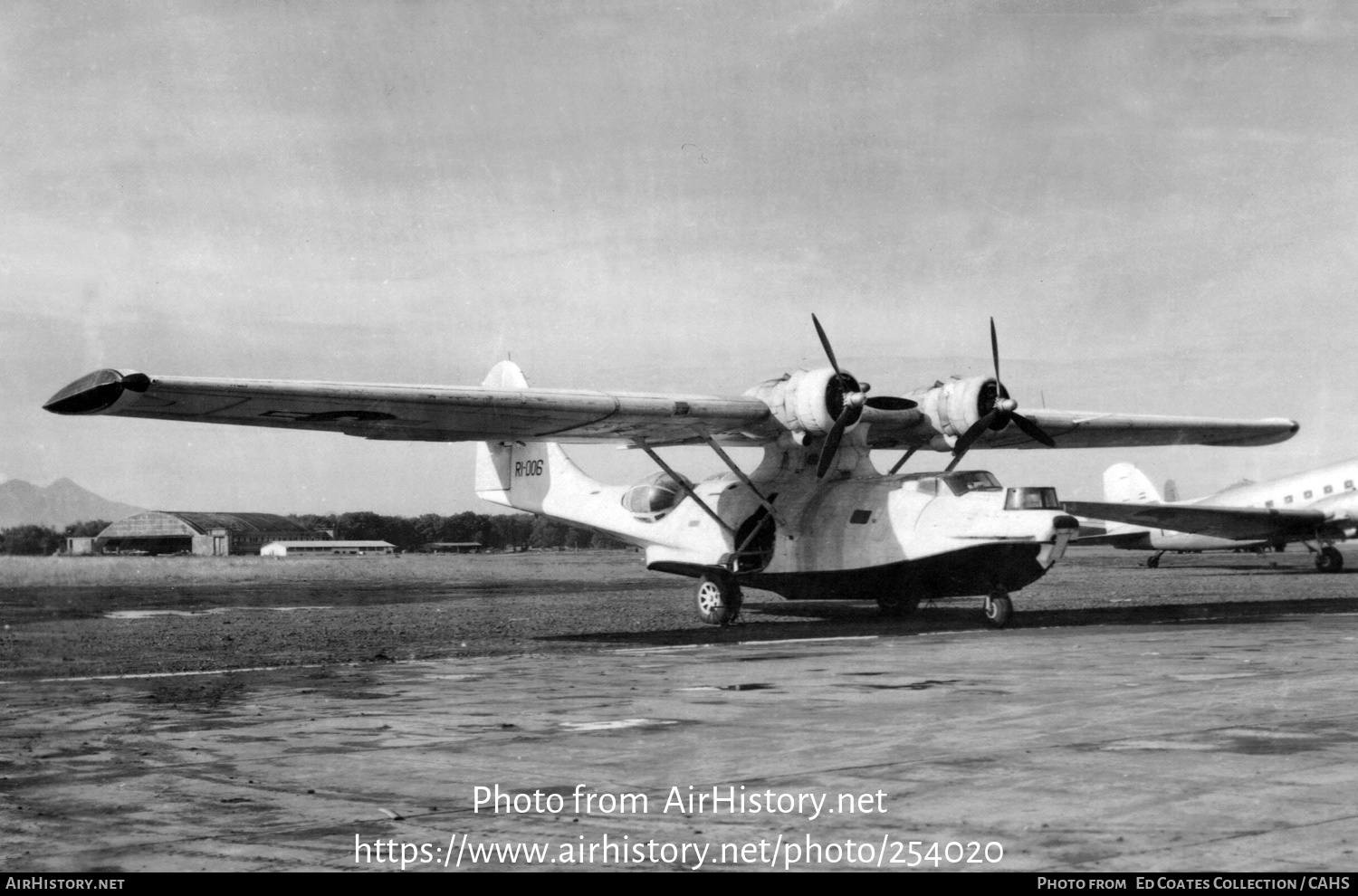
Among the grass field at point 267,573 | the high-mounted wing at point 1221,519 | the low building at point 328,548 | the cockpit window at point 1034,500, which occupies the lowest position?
the low building at point 328,548

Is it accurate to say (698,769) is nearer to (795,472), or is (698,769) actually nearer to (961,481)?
(961,481)

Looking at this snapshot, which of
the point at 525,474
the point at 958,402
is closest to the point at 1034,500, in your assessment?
the point at 958,402

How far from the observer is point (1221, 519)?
135ft

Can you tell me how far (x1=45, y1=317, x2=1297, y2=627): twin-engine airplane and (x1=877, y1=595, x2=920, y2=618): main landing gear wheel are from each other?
5cm

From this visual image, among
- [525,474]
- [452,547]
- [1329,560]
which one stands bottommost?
[452,547]

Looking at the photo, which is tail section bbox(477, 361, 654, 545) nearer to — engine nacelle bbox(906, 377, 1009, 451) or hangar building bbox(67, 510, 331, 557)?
engine nacelle bbox(906, 377, 1009, 451)

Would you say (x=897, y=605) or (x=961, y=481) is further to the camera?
(x=897, y=605)

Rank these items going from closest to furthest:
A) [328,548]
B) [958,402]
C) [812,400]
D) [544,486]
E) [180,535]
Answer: [812,400] < [958,402] < [544,486] < [180,535] < [328,548]

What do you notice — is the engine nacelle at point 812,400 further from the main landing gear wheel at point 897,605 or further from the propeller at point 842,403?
the main landing gear wheel at point 897,605

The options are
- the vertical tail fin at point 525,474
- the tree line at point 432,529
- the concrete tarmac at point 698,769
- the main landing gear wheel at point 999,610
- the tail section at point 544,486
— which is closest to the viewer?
the concrete tarmac at point 698,769

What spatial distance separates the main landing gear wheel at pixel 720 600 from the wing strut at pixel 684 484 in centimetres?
87

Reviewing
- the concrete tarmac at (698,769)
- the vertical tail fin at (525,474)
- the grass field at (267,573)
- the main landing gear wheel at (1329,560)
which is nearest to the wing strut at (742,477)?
the vertical tail fin at (525,474)

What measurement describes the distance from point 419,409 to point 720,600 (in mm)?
6600

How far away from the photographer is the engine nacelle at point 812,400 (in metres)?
20.8
